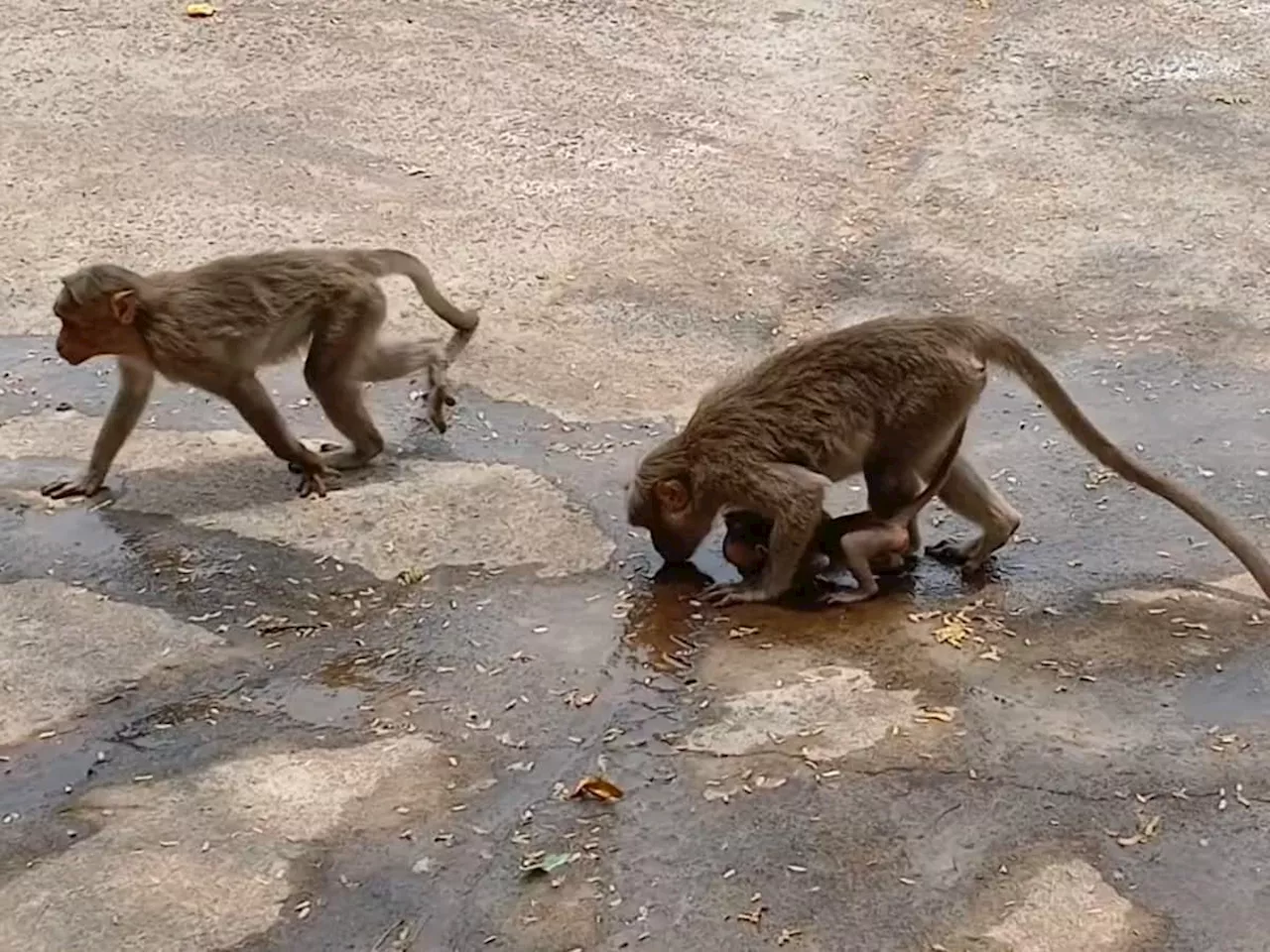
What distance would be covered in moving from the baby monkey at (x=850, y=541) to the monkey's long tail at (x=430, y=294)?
6.02 feet

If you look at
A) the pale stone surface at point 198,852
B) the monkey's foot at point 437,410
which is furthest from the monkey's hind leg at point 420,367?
the pale stone surface at point 198,852

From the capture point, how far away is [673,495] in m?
6.10

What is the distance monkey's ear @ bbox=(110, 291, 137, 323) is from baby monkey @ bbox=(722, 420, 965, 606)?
7.67 feet

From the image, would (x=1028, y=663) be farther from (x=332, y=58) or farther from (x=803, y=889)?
(x=332, y=58)

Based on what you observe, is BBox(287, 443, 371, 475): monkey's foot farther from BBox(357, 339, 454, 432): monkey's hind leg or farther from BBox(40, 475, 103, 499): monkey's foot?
BBox(40, 475, 103, 499): monkey's foot

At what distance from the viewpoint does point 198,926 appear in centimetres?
447

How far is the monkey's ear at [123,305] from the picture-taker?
6598 millimetres

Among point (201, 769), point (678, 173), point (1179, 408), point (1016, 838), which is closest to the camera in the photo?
point (1016, 838)

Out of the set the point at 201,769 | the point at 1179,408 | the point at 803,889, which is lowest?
the point at 201,769

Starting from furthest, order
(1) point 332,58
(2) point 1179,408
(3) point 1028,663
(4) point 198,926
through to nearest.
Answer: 1. (1) point 332,58
2. (2) point 1179,408
3. (3) point 1028,663
4. (4) point 198,926

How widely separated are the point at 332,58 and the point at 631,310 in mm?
3853

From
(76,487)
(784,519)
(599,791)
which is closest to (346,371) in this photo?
(76,487)

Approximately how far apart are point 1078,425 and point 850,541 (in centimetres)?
90

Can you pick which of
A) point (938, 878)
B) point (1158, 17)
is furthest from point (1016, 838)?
point (1158, 17)
